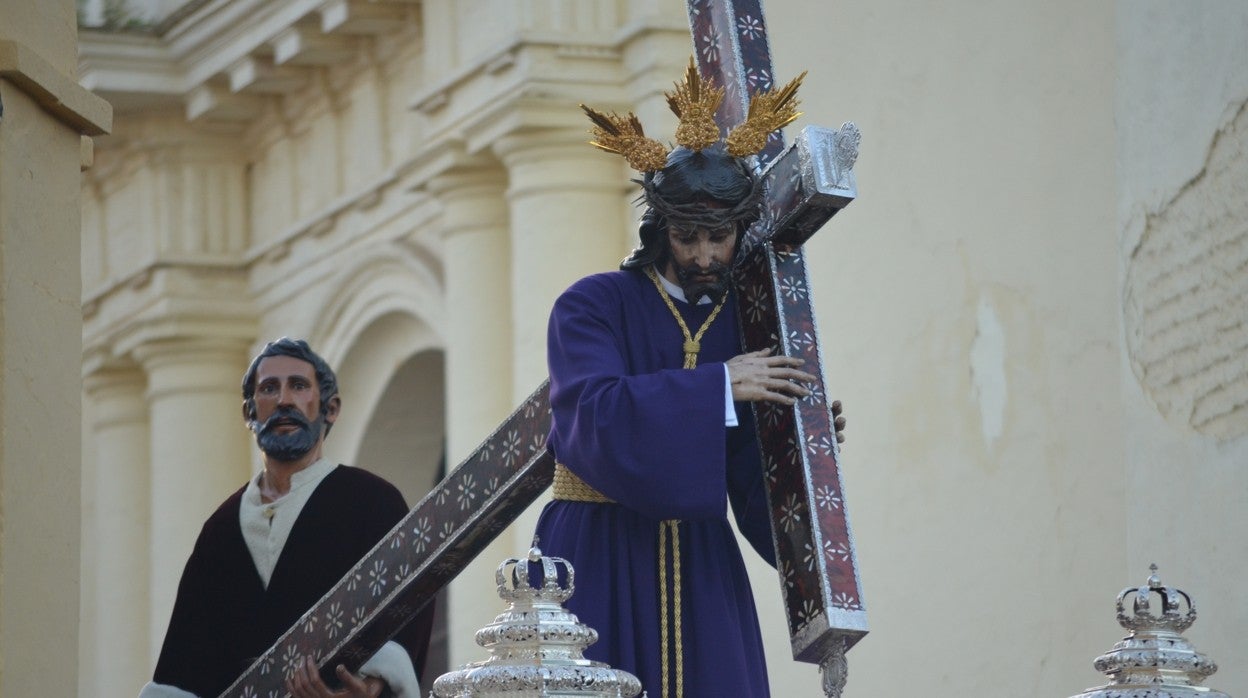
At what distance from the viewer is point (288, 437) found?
7309 mm

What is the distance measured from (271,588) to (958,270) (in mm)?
3020

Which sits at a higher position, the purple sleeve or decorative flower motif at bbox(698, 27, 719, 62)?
decorative flower motif at bbox(698, 27, 719, 62)

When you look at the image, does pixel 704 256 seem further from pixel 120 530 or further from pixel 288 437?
pixel 120 530

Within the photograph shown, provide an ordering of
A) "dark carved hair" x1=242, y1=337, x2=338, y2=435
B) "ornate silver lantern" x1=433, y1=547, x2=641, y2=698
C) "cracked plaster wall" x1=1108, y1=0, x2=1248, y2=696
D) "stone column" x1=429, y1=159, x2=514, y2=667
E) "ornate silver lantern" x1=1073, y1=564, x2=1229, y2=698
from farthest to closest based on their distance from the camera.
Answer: "stone column" x1=429, y1=159, x2=514, y2=667 < "cracked plaster wall" x1=1108, y1=0, x2=1248, y2=696 < "dark carved hair" x1=242, y1=337, x2=338, y2=435 < "ornate silver lantern" x1=1073, y1=564, x2=1229, y2=698 < "ornate silver lantern" x1=433, y1=547, x2=641, y2=698

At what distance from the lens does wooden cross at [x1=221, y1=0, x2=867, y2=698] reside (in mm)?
5426

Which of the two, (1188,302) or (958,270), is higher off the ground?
(958,270)

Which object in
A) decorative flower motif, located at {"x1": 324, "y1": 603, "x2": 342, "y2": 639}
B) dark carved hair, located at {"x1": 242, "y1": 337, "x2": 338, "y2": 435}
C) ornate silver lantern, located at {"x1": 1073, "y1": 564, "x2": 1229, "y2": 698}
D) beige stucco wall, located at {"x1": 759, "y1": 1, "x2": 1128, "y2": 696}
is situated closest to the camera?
ornate silver lantern, located at {"x1": 1073, "y1": 564, "x2": 1229, "y2": 698}

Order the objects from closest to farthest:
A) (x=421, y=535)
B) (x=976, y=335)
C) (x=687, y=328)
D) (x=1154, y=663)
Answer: (x=1154, y=663) < (x=687, y=328) < (x=421, y=535) < (x=976, y=335)

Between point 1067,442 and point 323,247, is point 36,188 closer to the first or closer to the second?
point 1067,442

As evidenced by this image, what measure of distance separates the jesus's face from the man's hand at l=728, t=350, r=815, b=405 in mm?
186

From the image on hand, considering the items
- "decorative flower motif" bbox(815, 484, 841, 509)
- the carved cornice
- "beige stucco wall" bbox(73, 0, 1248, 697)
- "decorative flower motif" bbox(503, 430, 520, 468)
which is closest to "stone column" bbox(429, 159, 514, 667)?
"beige stucco wall" bbox(73, 0, 1248, 697)

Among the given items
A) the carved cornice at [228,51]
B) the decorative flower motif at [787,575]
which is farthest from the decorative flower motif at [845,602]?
the carved cornice at [228,51]

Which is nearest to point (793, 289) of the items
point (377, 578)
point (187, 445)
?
point (377, 578)

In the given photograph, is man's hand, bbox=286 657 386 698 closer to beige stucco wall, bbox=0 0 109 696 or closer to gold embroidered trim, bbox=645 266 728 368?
beige stucco wall, bbox=0 0 109 696
